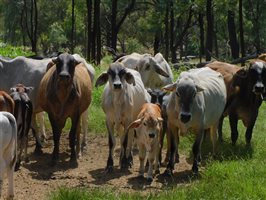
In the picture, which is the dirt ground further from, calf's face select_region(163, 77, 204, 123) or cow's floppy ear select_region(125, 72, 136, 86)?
cow's floppy ear select_region(125, 72, 136, 86)

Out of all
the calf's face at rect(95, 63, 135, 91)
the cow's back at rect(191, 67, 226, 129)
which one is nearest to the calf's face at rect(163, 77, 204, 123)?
the cow's back at rect(191, 67, 226, 129)

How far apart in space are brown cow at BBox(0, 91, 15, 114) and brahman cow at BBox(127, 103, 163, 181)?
186cm

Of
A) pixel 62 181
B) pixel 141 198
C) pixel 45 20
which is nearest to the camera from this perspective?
pixel 141 198

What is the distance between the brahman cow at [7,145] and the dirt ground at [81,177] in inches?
25.1

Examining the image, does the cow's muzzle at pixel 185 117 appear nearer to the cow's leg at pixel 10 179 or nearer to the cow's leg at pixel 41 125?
the cow's leg at pixel 10 179

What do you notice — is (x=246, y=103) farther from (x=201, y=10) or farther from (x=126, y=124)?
(x=201, y=10)

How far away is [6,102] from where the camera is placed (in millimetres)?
7906

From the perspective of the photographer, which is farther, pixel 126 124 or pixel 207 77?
pixel 207 77

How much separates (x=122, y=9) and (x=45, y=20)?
51.3 feet

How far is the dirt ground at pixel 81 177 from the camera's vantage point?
8133mm

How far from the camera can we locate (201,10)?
34875mm

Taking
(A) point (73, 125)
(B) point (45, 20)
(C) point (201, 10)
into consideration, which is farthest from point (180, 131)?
(B) point (45, 20)

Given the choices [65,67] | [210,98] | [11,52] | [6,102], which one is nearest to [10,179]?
[6,102]

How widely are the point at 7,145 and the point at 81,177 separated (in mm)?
2375
